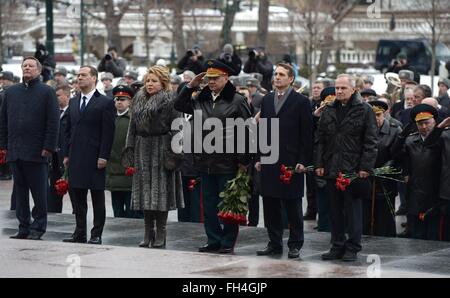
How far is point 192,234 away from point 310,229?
231cm

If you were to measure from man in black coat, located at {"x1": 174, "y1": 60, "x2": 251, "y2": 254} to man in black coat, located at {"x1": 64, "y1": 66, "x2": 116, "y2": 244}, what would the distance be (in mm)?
1120

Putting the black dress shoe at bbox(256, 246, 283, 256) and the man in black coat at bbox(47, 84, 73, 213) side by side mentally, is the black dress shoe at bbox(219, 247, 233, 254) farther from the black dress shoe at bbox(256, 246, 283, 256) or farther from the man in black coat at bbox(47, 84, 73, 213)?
the man in black coat at bbox(47, 84, 73, 213)

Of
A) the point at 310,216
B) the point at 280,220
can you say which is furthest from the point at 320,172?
the point at 310,216

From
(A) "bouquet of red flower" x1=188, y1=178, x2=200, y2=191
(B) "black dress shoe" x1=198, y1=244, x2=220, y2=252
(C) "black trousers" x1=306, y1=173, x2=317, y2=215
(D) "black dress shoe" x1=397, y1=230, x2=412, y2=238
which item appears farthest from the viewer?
(C) "black trousers" x1=306, y1=173, x2=317, y2=215

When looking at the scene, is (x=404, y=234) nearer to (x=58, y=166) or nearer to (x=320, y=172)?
(x=320, y=172)

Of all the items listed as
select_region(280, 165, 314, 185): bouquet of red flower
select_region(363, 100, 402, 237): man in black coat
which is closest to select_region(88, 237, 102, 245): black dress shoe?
select_region(280, 165, 314, 185): bouquet of red flower

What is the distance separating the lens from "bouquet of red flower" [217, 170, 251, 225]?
46.5ft

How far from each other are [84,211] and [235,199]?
220 cm

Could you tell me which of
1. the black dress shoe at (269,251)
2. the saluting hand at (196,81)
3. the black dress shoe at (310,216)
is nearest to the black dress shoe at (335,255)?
the black dress shoe at (269,251)

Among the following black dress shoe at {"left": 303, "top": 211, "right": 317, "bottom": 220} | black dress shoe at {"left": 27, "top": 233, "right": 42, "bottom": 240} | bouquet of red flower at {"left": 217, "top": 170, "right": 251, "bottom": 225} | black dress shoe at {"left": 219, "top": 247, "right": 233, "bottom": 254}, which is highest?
bouquet of red flower at {"left": 217, "top": 170, "right": 251, "bottom": 225}

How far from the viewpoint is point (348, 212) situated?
45.5ft

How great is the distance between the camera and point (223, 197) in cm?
1424

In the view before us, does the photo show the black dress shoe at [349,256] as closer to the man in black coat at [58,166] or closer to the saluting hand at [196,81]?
the saluting hand at [196,81]

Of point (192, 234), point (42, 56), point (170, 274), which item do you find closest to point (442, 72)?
point (42, 56)
